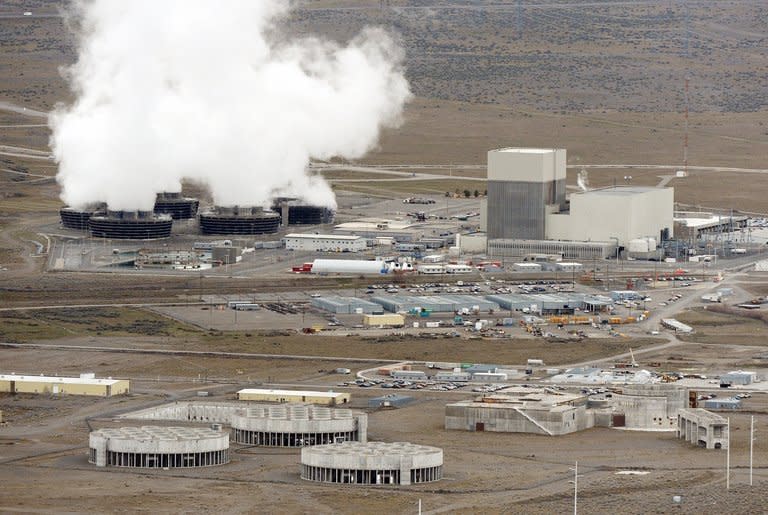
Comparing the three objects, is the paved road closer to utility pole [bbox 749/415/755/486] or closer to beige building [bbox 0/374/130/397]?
beige building [bbox 0/374/130/397]

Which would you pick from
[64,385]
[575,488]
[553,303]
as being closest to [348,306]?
[553,303]

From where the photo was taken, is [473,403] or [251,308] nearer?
[473,403]

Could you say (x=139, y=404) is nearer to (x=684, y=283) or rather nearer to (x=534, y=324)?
(x=534, y=324)

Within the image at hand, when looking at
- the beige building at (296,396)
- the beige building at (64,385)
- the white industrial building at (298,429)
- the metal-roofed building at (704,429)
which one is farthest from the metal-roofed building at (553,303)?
the white industrial building at (298,429)

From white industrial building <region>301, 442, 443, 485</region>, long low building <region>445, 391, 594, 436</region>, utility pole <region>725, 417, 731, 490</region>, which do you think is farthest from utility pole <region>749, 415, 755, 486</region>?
white industrial building <region>301, 442, 443, 485</region>

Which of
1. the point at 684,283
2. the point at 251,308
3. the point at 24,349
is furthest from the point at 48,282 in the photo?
the point at 684,283

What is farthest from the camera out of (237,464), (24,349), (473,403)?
(24,349)
